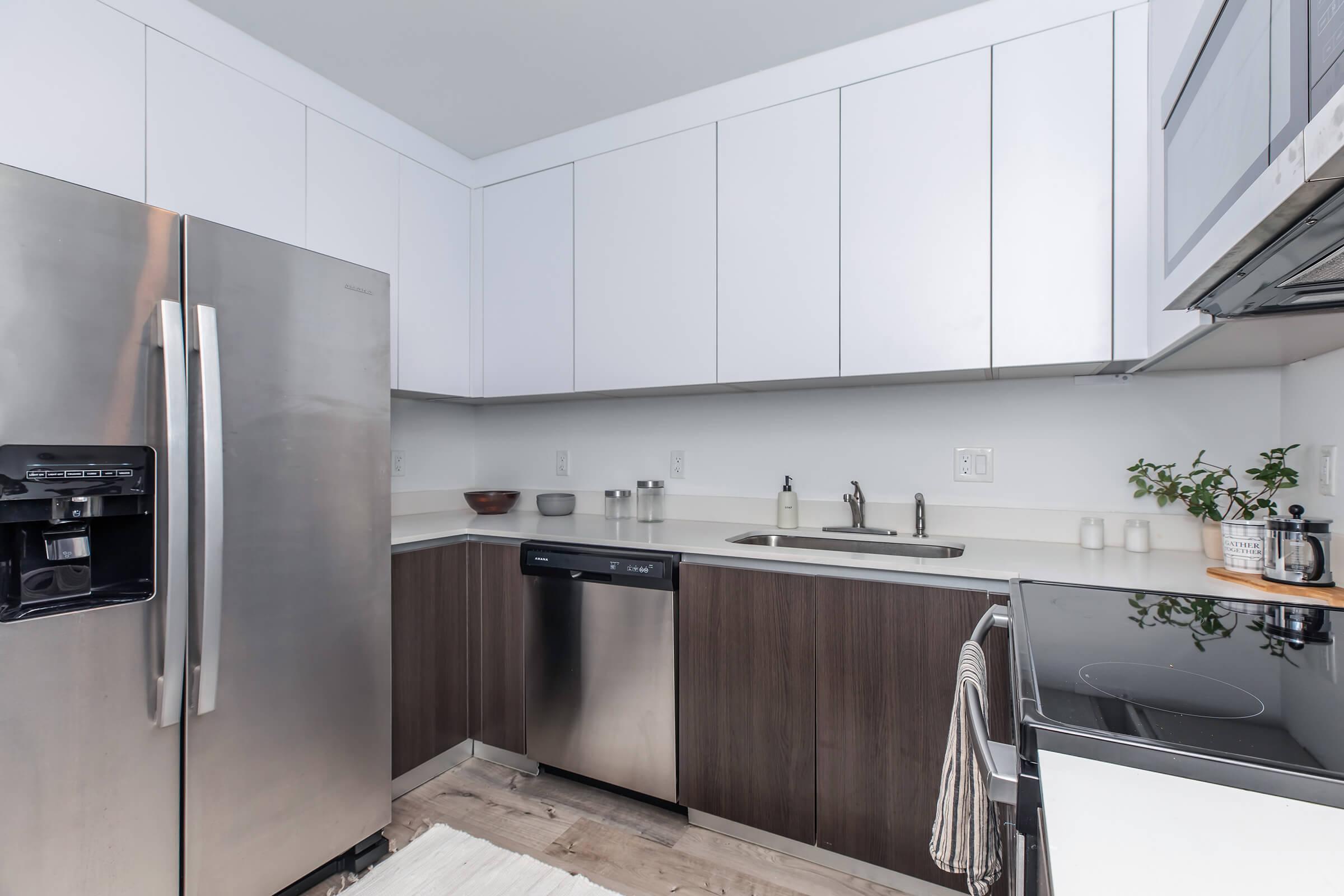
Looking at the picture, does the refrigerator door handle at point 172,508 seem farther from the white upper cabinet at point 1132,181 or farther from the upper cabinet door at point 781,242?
the white upper cabinet at point 1132,181

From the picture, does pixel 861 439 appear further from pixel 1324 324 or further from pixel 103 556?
pixel 103 556

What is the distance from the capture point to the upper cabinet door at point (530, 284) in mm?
2461

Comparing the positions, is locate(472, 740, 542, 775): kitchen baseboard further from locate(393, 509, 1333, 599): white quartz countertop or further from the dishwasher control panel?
locate(393, 509, 1333, 599): white quartz countertop

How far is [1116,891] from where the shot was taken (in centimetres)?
41

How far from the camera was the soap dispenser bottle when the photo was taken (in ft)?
7.36

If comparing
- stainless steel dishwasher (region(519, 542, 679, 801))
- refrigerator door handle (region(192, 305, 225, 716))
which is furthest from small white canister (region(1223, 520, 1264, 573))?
refrigerator door handle (region(192, 305, 225, 716))

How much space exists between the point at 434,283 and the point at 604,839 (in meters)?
2.07

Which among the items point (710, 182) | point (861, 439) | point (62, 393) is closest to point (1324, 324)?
point (861, 439)

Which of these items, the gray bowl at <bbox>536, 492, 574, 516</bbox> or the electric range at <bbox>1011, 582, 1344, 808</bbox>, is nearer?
the electric range at <bbox>1011, 582, 1344, 808</bbox>

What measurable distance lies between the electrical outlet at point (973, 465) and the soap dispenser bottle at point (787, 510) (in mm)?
532

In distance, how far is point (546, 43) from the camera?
1.93 m

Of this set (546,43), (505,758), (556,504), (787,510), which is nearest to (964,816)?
(787,510)

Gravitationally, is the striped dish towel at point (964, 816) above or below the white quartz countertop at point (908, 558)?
below

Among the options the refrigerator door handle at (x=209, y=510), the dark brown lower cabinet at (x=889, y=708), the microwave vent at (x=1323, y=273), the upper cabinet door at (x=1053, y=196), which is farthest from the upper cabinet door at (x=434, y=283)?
the microwave vent at (x=1323, y=273)
